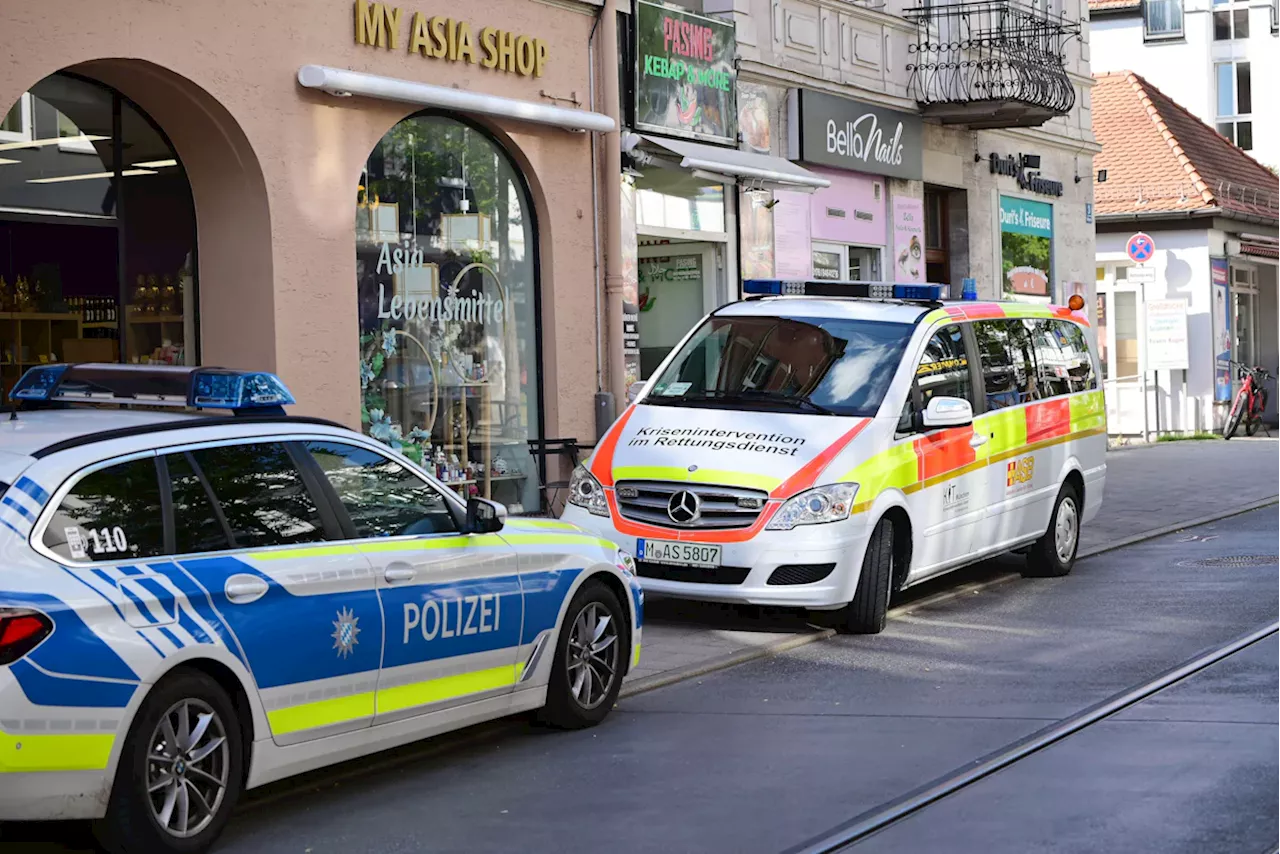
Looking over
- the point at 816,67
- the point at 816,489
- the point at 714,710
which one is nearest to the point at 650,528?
the point at 816,489

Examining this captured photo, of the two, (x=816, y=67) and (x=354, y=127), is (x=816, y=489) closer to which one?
(x=354, y=127)

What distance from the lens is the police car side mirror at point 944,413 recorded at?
11.4 m

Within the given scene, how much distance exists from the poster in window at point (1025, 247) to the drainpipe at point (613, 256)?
9.24 meters

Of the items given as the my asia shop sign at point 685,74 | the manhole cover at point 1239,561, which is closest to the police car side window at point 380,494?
the manhole cover at point 1239,561

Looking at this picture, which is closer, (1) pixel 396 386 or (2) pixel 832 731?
(2) pixel 832 731

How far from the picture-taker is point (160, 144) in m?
13.6

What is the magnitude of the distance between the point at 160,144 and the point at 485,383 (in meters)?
3.84

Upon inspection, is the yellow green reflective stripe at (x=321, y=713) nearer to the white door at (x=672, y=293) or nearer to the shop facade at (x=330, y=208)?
the shop facade at (x=330, y=208)

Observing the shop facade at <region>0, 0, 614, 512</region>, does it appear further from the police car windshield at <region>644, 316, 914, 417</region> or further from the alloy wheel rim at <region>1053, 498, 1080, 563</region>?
the alloy wheel rim at <region>1053, 498, 1080, 563</region>

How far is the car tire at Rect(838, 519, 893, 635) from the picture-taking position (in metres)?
10.7

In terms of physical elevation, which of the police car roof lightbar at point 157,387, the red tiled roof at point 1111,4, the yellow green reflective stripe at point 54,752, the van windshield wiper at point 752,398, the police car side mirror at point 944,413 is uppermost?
the red tiled roof at point 1111,4

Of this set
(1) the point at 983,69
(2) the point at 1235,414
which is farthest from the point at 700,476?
(2) the point at 1235,414

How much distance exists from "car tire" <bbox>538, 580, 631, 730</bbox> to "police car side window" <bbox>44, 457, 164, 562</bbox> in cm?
232

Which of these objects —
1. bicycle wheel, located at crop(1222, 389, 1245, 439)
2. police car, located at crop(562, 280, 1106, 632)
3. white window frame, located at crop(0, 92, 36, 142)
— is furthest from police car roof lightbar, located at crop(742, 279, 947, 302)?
bicycle wheel, located at crop(1222, 389, 1245, 439)
